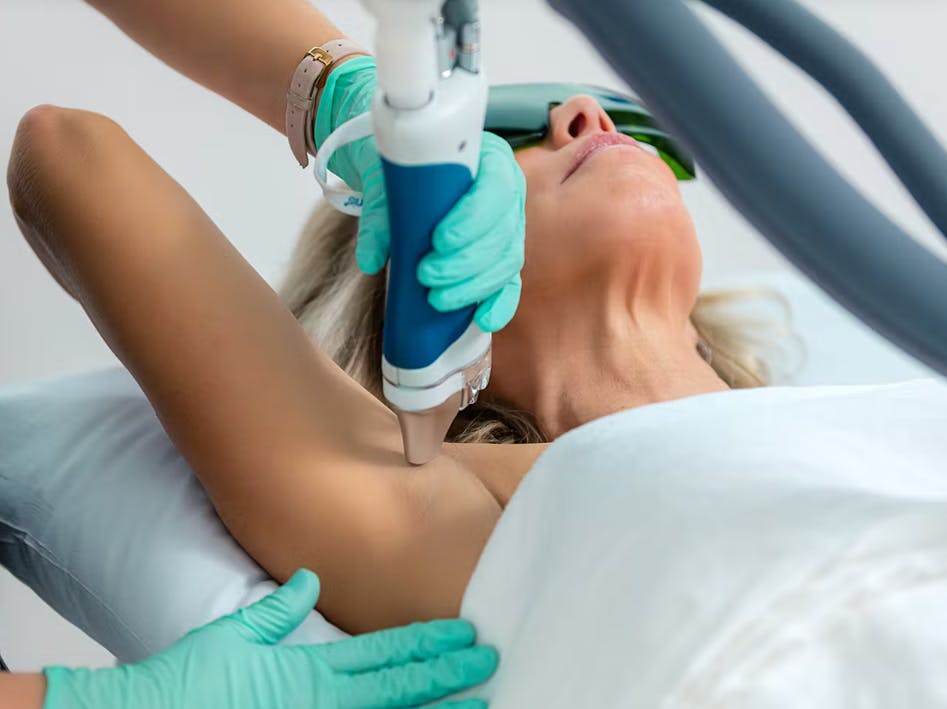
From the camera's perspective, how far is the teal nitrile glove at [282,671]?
90cm

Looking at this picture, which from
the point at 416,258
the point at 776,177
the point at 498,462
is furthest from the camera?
the point at 498,462

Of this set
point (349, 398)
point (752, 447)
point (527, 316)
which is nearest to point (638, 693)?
point (752, 447)

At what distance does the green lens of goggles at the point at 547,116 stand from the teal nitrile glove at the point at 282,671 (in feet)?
2.42

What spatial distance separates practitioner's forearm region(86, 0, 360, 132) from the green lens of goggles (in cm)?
27

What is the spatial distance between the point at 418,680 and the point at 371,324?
2.16 feet

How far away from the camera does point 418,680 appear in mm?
937

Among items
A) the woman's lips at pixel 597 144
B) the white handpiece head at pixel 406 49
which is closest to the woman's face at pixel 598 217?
the woman's lips at pixel 597 144

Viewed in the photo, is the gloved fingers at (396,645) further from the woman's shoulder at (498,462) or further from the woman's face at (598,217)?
the woman's face at (598,217)

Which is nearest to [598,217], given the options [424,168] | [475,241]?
[475,241]

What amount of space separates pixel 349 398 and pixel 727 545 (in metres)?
0.46

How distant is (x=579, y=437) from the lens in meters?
0.89

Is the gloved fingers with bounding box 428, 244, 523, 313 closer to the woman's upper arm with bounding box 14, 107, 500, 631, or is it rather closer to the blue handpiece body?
the blue handpiece body

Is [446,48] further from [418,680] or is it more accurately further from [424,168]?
[418,680]

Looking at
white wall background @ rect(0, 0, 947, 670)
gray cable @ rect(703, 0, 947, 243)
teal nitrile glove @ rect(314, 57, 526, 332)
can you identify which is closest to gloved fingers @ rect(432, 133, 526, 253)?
teal nitrile glove @ rect(314, 57, 526, 332)
